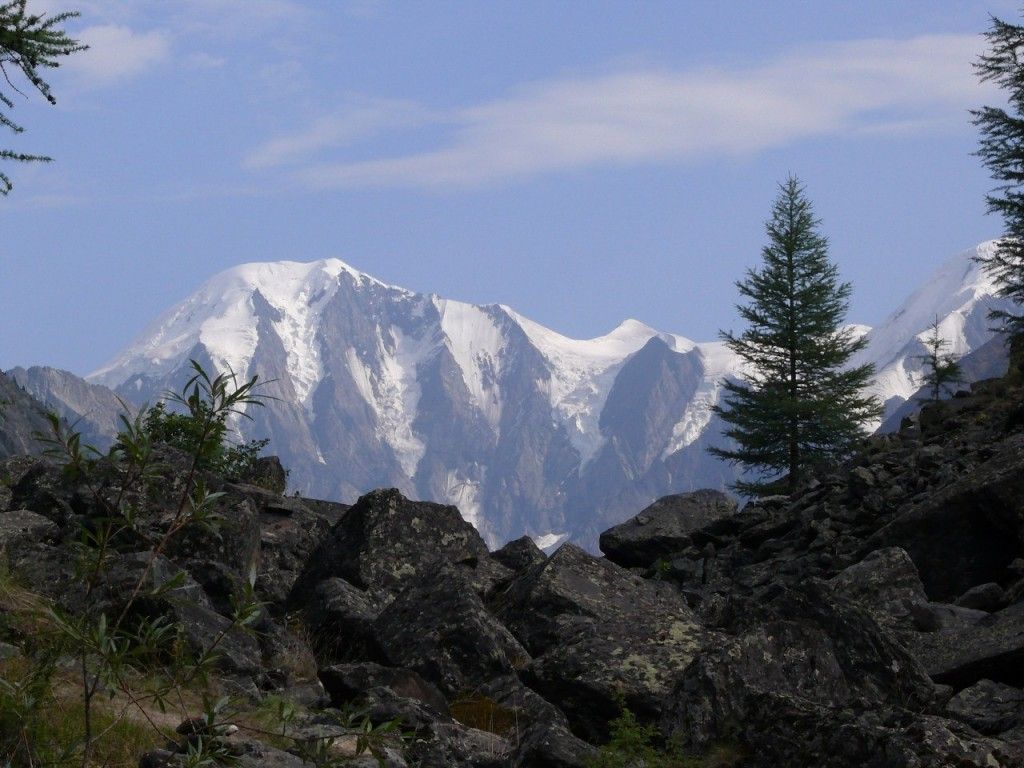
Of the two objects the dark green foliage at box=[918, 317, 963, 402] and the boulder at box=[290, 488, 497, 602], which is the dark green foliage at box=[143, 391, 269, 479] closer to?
the boulder at box=[290, 488, 497, 602]

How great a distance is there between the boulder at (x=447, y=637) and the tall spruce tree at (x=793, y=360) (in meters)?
33.3

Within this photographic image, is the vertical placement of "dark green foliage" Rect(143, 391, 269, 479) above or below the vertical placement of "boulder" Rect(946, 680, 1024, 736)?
above

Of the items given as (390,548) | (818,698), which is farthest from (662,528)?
(818,698)

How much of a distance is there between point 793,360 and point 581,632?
3625cm

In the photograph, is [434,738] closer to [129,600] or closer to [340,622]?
[129,600]

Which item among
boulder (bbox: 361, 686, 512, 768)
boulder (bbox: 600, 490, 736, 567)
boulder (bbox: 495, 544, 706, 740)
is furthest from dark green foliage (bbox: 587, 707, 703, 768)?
boulder (bbox: 600, 490, 736, 567)

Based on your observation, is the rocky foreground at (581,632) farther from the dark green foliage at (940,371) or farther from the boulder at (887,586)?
the dark green foliage at (940,371)

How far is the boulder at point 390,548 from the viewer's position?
1470 cm

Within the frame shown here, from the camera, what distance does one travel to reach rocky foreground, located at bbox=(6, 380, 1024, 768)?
7.72 metres

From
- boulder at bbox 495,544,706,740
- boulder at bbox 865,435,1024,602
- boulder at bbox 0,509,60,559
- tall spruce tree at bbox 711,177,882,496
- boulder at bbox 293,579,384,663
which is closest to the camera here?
boulder at bbox 495,544,706,740

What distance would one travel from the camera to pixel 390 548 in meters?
15.1

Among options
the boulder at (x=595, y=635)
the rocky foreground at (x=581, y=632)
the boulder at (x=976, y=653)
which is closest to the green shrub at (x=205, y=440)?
the rocky foreground at (x=581, y=632)

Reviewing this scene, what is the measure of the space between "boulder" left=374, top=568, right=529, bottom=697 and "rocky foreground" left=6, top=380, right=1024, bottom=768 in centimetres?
3

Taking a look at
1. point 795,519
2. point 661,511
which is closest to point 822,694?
point 795,519
